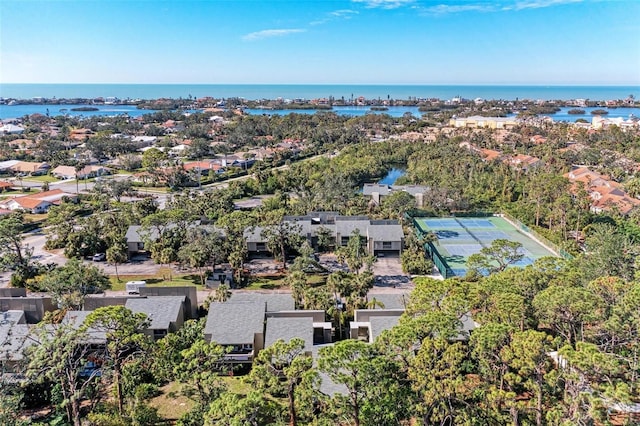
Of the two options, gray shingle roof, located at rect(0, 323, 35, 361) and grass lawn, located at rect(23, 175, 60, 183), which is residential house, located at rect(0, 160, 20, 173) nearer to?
grass lawn, located at rect(23, 175, 60, 183)

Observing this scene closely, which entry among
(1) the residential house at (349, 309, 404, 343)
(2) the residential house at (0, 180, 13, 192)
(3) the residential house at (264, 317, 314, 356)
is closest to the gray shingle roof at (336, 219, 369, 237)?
(1) the residential house at (349, 309, 404, 343)

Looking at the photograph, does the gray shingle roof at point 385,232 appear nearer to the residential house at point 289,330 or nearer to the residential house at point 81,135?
the residential house at point 289,330

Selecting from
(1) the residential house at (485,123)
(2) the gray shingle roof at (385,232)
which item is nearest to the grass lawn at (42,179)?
(2) the gray shingle roof at (385,232)

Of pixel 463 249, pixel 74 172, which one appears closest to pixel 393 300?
pixel 463 249

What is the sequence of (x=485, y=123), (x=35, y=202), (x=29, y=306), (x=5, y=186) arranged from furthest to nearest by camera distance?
(x=485, y=123) → (x=5, y=186) → (x=35, y=202) → (x=29, y=306)

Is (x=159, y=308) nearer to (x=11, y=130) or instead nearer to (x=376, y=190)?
(x=376, y=190)

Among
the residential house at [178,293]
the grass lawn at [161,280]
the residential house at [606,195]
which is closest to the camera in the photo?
the residential house at [178,293]

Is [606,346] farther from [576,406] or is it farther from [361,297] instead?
[361,297]

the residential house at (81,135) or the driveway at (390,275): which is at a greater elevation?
the residential house at (81,135)
